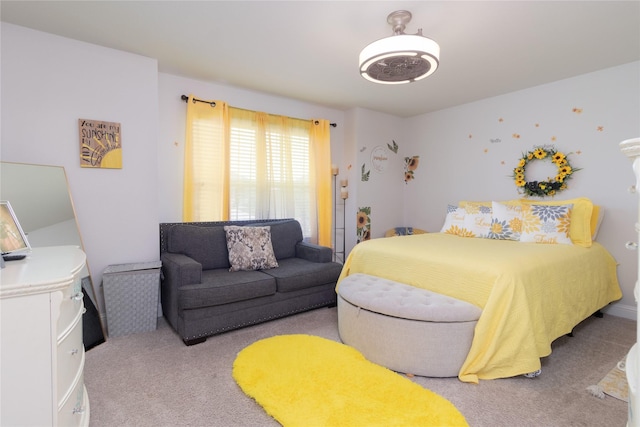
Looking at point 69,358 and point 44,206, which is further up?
point 44,206

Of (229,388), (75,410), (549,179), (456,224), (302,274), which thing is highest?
(549,179)

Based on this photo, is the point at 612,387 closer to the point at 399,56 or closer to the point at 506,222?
the point at 506,222

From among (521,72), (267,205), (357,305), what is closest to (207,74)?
(267,205)

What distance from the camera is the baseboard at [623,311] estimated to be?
119 inches

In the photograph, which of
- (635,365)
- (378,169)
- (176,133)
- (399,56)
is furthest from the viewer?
(378,169)

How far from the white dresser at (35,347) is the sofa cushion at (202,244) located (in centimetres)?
174

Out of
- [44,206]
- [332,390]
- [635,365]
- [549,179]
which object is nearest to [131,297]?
[44,206]

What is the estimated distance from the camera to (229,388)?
1.90 meters

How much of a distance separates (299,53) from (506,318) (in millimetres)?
2527

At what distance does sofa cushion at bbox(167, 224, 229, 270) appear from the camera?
304 centimetres

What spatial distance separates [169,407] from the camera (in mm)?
1729

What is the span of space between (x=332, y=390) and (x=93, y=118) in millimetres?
2795

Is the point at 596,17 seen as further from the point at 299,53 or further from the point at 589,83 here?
the point at 299,53

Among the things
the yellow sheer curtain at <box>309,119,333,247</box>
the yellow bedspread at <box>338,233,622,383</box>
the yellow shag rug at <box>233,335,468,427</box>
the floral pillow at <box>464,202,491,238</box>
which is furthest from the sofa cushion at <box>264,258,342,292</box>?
the floral pillow at <box>464,202,491,238</box>
